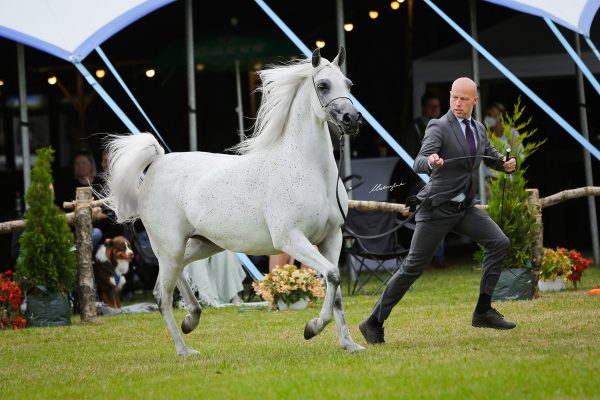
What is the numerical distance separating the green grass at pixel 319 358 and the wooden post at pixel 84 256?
0.29 metres

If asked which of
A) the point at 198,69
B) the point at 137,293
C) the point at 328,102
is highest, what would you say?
the point at 198,69

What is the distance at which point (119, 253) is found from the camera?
1155cm

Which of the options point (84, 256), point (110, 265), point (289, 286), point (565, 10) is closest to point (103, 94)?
point (84, 256)

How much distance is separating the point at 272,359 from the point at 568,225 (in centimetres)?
1216

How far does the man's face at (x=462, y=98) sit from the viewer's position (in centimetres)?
744

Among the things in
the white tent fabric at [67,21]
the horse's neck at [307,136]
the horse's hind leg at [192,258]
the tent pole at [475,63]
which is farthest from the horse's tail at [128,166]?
the tent pole at [475,63]

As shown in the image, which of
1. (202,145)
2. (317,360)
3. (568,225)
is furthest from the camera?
(568,225)

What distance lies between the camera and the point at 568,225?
1850cm

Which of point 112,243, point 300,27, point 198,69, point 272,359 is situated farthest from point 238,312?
point 300,27

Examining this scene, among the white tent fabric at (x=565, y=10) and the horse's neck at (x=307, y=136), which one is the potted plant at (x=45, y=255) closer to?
the horse's neck at (x=307, y=136)

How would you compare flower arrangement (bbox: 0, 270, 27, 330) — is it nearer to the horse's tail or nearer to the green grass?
the green grass

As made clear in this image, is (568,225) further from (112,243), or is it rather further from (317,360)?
(317,360)

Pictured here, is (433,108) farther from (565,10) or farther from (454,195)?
(454,195)

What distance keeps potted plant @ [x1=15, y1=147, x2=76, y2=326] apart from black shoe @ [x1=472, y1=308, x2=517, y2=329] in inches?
167
